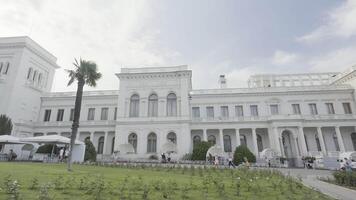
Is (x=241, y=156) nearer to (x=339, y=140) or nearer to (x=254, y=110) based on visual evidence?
(x=254, y=110)

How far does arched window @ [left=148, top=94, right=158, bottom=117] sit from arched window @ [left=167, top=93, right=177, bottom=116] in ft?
6.59

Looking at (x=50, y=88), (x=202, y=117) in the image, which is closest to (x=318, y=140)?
(x=202, y=117)

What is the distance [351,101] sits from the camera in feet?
121

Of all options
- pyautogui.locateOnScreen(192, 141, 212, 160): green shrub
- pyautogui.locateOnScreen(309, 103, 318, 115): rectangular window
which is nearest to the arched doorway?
pyautogui.locateOnScreen(309, 103, 318, 115): rectangular window

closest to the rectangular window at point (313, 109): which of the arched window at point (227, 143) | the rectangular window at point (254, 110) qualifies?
the rectangular window at point (254, 110)

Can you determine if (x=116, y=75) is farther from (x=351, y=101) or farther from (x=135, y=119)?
(x=351, y=101)

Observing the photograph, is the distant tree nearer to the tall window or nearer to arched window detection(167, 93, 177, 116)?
arched window detection(167, 93, 177, 116)

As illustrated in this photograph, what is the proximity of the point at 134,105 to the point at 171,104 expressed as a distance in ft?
20.2

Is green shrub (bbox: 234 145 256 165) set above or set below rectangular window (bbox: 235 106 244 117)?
below

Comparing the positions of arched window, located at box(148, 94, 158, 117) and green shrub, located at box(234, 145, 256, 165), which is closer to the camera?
green shrub, located at box(234, 145, 256, 165)

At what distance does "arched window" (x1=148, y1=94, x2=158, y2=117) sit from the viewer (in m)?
35.7

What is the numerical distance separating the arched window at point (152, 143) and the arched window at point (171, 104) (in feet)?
14.1

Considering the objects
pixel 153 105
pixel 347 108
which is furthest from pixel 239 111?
pixel 347 108

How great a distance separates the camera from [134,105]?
3628cm
